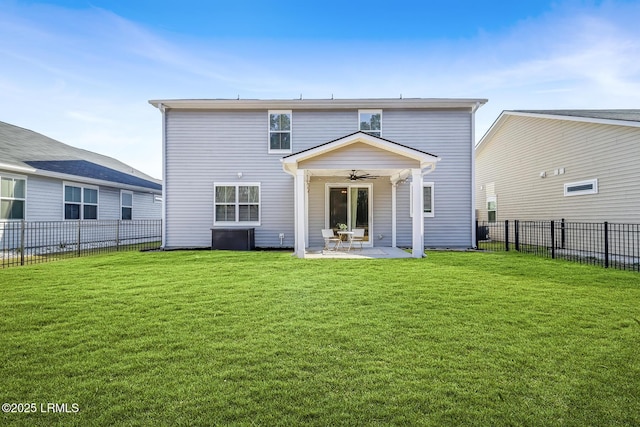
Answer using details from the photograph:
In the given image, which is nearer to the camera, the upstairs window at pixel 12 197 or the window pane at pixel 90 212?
the upstairs window at pixel 12 197

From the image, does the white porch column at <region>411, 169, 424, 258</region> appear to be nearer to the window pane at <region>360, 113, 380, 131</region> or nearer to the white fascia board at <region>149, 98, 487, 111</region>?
the window pane at <region>360, 113, 380, 131</region>

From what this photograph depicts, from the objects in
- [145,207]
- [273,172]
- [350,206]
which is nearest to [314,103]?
[273,172]

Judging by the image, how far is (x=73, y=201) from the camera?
1454 centimetres

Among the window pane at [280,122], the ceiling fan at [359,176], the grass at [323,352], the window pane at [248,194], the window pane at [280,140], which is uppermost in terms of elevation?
the window pane at [280,122]

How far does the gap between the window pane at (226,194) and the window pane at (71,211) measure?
7125 mm

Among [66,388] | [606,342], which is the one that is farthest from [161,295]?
[606,342]

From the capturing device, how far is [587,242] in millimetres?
11719

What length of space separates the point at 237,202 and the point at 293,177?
257cm

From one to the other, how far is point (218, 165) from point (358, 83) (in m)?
10.1

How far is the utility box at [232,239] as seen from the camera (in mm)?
12320

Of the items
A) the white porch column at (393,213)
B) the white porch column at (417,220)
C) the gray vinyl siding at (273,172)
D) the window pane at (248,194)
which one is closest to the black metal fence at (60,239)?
the gray vinyl siding at (273,172)

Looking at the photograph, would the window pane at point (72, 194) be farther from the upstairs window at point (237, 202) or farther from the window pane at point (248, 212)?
the window pane at point (248, 212)

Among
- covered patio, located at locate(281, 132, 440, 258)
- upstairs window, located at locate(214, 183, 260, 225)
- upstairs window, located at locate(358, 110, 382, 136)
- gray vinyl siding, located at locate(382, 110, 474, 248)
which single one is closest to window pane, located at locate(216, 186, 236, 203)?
upstairs window, located at locate(214, 183, 260, 225)

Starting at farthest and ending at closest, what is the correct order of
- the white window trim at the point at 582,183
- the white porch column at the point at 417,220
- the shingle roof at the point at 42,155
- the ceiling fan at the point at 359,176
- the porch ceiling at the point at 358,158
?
the shingle roof at the point at 42,155
the ceiling fan at the point at 359,176
the white window trim at the point at 582,183
the white porch column at the point at 417,220
the porch ceiling at the point at 358,158
